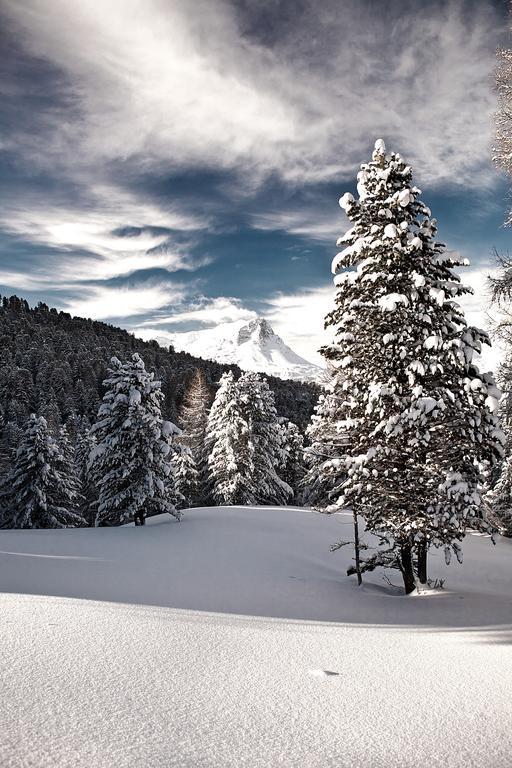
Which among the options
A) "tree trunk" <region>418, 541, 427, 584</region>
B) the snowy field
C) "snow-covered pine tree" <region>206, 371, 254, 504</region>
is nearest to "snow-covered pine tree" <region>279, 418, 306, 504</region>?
"snow-covered pine tree" <region>206, 371, 254, 504</region>

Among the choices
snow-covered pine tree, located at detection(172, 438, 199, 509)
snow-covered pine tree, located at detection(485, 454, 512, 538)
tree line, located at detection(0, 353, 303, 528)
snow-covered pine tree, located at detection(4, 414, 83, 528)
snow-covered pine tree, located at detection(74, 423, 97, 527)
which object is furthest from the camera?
snow-covered pine tree, located at detection(74, 423, 97, 527)

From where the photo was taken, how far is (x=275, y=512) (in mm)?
25516

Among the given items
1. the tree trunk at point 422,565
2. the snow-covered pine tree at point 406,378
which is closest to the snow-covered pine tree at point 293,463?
the tree trunk at point 422,565

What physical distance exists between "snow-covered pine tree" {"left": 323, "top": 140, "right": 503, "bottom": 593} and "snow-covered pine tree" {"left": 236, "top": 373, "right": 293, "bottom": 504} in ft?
74.1

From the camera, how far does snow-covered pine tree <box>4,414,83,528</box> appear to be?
30.6m

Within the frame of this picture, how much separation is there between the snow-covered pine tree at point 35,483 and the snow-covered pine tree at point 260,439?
1267 cm

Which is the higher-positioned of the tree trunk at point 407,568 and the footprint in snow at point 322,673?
the footprint in snow at point 322,673

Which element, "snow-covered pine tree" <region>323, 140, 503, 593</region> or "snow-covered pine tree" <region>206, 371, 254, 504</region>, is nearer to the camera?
"snow-covered pine tree" <region>323, 140, 503, 593</region>

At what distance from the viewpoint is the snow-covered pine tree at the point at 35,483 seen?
3064 centimetres

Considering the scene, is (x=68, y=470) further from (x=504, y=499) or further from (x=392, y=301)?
(x=392, y=301)

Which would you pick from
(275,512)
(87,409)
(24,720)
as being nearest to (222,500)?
(275,512)

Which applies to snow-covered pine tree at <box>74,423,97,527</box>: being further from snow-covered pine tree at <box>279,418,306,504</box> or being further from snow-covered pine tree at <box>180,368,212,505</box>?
snow-covered pine tree at <box>279,418,306,504</box>

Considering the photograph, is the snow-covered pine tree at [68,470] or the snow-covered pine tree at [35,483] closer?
the snow-covered pine tree at [35,483]

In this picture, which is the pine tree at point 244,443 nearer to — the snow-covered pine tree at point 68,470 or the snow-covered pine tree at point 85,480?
the snow-covered pine tree at point 68,470
